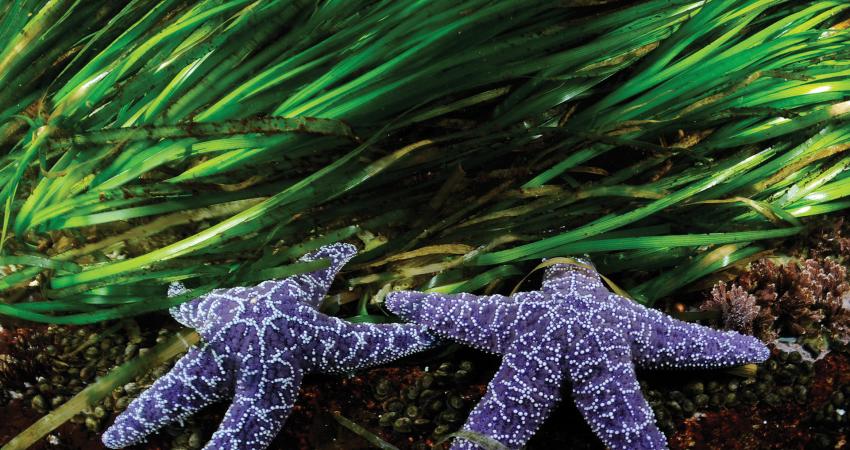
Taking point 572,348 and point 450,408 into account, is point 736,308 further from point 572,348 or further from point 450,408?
point 450,408

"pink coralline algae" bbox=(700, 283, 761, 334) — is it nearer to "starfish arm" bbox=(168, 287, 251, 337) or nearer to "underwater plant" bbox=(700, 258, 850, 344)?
"underwater plant" bbox=(700, 258, 850, 344)

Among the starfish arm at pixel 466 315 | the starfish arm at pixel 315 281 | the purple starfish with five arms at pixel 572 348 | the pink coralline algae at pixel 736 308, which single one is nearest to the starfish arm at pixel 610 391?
the purple starfish with five arms at pixel 572 348

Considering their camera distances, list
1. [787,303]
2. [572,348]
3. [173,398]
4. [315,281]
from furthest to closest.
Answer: [787,303] < [315,281] < [572,348] < [173,398]

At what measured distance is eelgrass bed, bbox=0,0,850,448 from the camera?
225cm

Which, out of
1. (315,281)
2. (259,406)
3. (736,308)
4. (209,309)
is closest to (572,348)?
(736,308)

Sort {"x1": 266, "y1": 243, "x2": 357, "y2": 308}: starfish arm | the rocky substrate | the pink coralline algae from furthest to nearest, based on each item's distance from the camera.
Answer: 1. the pink coralline algae
2. {"x1": 266, "y1": 243, "x2": 357, "y2": 308}: starfish arm
3. the rocky substrate

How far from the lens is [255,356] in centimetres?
221

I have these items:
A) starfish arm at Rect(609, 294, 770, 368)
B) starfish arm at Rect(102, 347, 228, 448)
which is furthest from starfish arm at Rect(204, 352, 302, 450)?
starfish arm at Rect(609, 294, 770, 368)

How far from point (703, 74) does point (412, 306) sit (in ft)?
5.79

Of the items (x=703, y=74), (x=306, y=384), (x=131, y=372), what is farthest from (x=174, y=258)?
(x=703, y=74)

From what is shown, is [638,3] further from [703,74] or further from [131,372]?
[131,372]

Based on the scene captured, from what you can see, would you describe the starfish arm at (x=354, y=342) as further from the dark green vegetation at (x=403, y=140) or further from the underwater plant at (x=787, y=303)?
the underwater plant at (x=787, y=303)

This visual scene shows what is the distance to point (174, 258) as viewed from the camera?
2.29 meters

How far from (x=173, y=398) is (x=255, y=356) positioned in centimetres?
33
